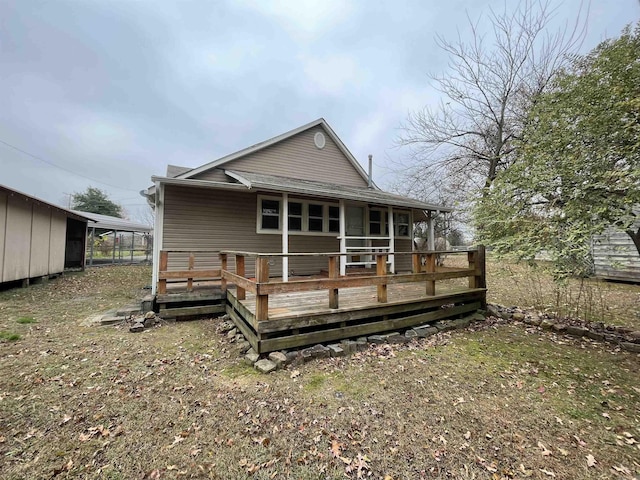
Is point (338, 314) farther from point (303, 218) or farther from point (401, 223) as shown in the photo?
point (401, 223)

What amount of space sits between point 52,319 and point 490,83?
1573 cm

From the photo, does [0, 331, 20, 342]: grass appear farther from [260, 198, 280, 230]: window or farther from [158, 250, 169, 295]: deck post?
[260, 198, 280, 230]: window

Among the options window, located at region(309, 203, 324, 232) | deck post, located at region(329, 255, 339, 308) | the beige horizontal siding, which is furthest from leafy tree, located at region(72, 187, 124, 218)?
deck post, located at region(329, 255, 339, 308)

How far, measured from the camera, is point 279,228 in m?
8.80

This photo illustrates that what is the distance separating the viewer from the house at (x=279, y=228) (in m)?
5.07

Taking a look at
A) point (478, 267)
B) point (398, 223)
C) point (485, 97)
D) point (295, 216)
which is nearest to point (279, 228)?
point (295, 216)

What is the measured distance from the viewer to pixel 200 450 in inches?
94.0

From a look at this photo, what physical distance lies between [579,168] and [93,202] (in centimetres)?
4638

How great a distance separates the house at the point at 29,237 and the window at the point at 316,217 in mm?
8538

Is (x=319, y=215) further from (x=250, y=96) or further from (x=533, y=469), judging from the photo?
(x=250, y=96)

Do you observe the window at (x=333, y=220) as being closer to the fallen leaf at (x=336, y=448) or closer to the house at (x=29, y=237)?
the fallen leaf at (x=336, y=448)

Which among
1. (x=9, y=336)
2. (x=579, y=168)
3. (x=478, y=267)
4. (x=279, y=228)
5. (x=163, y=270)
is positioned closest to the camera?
(x=579, y=168)

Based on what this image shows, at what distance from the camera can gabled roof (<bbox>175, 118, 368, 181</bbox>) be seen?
8.34m

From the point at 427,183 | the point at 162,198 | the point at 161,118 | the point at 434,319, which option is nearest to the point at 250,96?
the point at 161,118
